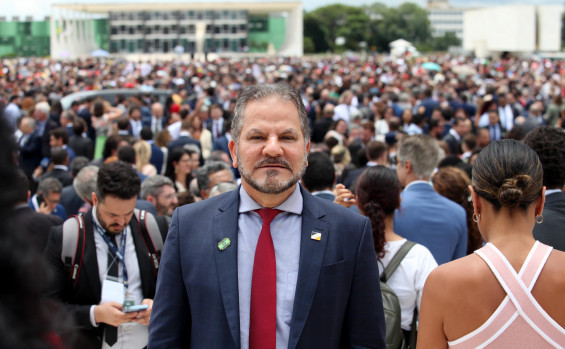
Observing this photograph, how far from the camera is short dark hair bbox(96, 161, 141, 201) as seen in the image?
328cm

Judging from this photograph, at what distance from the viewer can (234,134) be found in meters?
2.30

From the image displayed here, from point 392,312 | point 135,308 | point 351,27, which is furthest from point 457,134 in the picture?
point 351,27

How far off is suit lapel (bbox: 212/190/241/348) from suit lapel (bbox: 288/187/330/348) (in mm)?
199

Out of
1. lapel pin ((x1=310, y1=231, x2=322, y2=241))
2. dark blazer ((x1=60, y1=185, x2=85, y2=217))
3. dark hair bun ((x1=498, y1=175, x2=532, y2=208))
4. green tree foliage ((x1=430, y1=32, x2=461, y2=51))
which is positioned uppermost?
green tree foliage ((x1=430, y1=32, x2=461, y2=51))

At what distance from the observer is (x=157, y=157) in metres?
8.11

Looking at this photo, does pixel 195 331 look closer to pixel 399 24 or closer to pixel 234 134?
pixel 234 134

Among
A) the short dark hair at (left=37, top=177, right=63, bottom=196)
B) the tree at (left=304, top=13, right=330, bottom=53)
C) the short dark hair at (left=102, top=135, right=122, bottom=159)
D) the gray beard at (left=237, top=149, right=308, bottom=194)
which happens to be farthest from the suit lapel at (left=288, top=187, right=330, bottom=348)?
the tree at (left=304, top=13, right=330, bottom=53)

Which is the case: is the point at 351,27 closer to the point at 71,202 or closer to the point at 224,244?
the point at 71,202

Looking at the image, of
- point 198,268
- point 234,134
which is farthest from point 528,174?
point 198,268

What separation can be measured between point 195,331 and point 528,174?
1.31 meters

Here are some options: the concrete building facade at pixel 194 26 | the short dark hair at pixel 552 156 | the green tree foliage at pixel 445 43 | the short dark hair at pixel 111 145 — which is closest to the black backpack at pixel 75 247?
the short dark hair at pixel 552 156

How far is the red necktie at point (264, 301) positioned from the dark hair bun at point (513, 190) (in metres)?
0.83

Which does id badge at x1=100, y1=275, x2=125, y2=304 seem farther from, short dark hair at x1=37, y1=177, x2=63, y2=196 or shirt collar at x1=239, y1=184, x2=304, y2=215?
short dark hair at x1=37, y1=177, x2=63, y2=196

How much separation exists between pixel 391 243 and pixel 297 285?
52.5 inches
